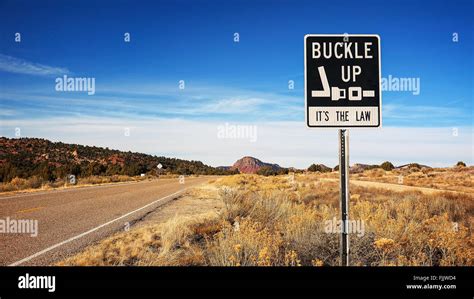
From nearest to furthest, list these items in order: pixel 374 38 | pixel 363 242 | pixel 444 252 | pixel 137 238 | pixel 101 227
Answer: pixel 374 38 < pixel 444 252 < pixel 363 242 < pixel 137 238 < pixel 101 227

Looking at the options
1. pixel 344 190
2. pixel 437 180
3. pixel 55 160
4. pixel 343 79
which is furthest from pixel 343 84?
pixel 55 160

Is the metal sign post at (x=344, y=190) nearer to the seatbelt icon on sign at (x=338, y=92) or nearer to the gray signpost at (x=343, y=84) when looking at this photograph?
the gray signpost at (x=343, y=84)

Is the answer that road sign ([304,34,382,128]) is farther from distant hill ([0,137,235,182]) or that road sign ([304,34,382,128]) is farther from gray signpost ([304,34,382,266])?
distant hill ([0,137,235,182])

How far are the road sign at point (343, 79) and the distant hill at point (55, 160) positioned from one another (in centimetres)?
3141

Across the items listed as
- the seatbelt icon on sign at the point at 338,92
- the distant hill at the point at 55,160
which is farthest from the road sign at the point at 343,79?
the distant hill at the point at 55,160

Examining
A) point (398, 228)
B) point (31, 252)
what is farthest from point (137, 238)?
point (398, 228)

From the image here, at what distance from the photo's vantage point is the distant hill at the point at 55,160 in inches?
1291

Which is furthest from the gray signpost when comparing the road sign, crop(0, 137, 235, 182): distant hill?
crop(0, 137, 235, 182): distant hill

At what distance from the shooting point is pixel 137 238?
23.6ft

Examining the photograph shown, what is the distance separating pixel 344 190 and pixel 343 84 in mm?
1023

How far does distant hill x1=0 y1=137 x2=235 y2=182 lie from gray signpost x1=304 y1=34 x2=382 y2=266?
31.4m

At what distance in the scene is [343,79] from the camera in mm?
3479
